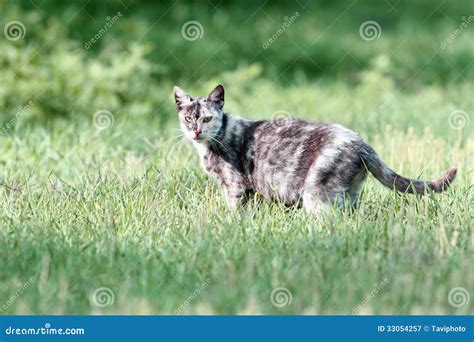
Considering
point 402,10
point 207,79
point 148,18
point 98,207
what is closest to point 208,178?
point 98,207

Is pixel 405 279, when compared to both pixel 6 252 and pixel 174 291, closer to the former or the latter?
pixel 174 291
